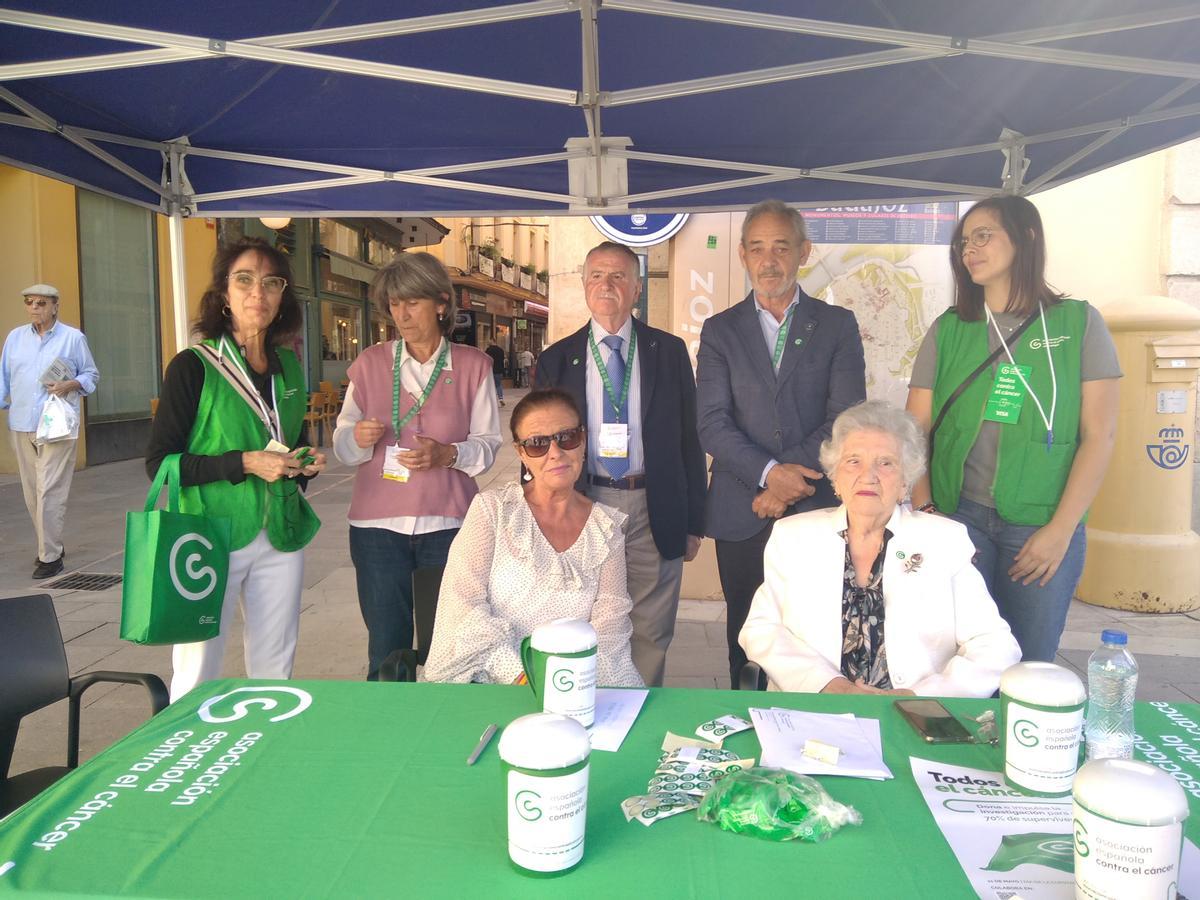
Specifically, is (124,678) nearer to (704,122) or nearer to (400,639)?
(400,639)

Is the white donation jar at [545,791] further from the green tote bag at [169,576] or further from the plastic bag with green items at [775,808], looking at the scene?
the green tote bag at [169,576]

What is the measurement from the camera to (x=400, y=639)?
10.4ft

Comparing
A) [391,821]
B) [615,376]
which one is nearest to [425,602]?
[615,376]

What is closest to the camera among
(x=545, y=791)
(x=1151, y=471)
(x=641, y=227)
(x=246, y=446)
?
(x=545, y=791)

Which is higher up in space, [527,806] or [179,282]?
[179,282]

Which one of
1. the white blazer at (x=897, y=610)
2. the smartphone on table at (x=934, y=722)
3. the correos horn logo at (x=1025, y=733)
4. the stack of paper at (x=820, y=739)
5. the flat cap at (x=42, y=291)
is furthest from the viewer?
the flat cap at (x=42, y=291)

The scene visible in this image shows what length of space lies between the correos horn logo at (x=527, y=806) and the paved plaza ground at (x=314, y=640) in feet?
10.2

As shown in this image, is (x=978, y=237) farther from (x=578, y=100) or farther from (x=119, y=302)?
(x=119, y=302)

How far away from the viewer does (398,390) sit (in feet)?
10.5

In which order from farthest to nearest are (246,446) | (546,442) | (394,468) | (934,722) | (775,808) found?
(394,468)
(246,446)
(546,442)
(934,722)
(775,808)

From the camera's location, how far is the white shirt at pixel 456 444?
3105mm

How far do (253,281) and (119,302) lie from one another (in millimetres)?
10230

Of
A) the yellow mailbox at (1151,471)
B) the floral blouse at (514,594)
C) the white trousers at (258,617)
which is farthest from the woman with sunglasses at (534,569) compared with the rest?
the yellow mailbox at (1151,471)

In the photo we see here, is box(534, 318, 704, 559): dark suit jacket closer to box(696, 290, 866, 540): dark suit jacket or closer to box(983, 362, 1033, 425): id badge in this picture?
box(696, 290, 866, 540): dark suit jacket
